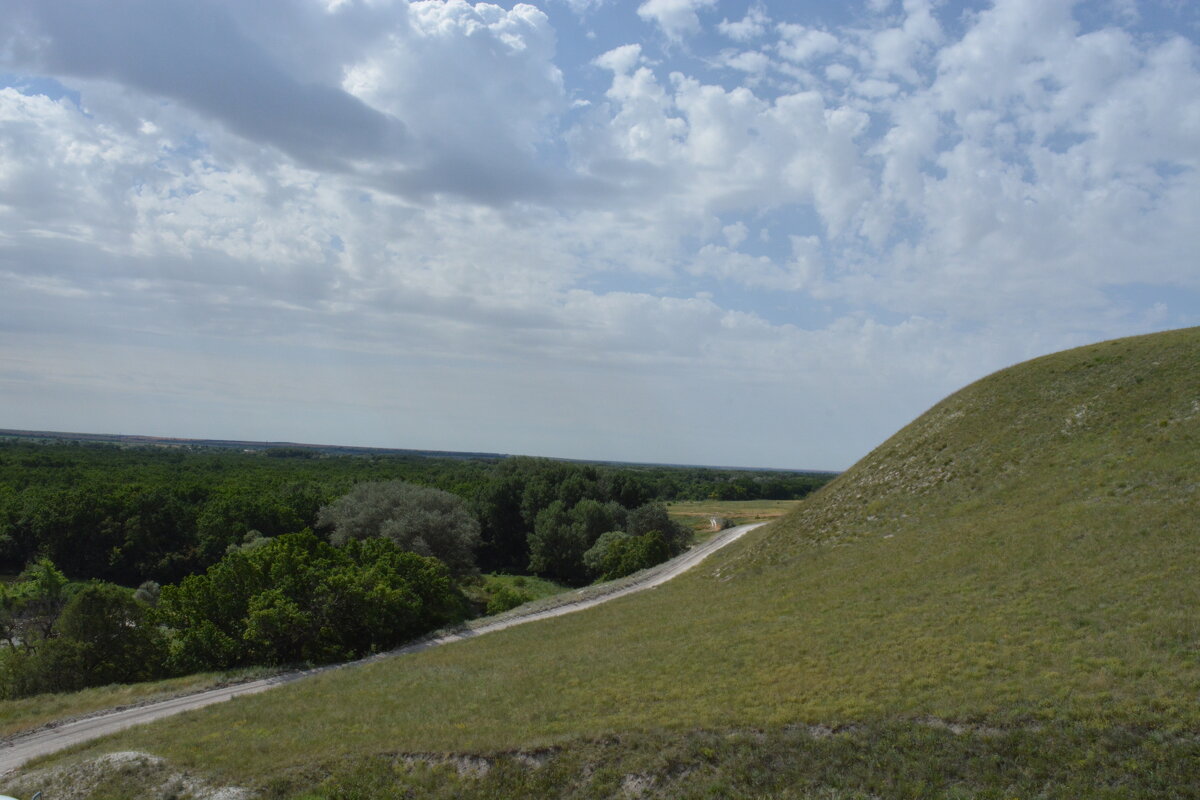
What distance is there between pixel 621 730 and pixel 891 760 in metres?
4.78

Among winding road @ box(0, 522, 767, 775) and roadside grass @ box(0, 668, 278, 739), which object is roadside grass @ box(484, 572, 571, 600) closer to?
winding road @ box(0, 522, 767, 775)

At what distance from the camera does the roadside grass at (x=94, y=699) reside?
2209 cm

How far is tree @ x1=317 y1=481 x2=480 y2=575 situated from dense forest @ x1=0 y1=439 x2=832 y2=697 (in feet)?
0.49

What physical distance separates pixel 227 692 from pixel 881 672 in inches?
874

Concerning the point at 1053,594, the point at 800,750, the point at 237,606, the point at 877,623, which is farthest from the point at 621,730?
the point at 237,606

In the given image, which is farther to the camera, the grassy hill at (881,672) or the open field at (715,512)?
the open field at (715,512)

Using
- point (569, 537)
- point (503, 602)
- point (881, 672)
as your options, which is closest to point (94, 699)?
point (503, 602)

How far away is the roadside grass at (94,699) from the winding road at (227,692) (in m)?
0.60

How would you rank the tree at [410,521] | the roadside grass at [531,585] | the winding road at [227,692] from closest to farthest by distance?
the winding road at [227,692]
the tree at [410,521]
the roadside grass at [531,585]

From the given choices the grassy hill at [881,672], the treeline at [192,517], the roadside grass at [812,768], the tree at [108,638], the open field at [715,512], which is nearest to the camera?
the roadside grass at [812,768]

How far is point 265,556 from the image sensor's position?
3341 cm

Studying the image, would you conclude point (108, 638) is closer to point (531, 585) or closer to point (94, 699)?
point (94, 699)

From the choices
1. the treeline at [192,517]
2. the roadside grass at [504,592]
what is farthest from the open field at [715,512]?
the roadside grass at [504,592]

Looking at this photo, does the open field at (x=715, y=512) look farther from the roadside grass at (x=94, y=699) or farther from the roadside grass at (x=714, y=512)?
the roadside grass at (x=94, y=699)
